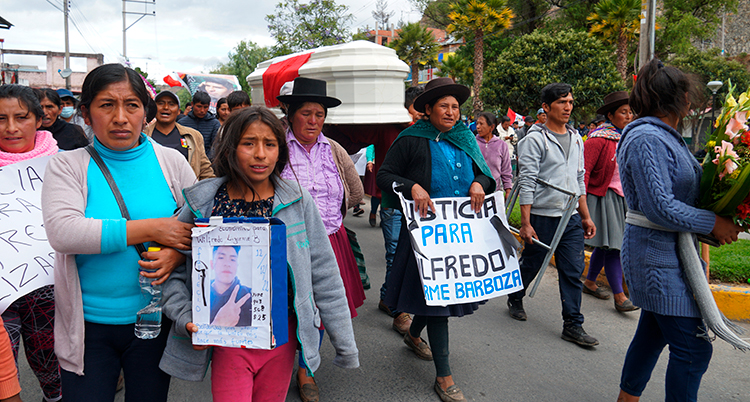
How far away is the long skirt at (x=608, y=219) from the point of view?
4.64 m

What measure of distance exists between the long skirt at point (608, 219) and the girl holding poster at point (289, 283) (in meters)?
3.39

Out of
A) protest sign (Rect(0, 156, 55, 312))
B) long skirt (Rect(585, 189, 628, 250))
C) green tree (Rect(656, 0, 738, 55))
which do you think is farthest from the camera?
green tree (Rect(656, 0, 738, 55))

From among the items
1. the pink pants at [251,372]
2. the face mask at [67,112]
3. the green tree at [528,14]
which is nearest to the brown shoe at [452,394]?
the pink pants at [251,372]

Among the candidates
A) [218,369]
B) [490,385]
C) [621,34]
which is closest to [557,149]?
[490,385]

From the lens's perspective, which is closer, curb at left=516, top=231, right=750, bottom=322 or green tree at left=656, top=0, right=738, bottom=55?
curb at left=516, top=231, right=750, bottom=322

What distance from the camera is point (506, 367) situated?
11.7 ft

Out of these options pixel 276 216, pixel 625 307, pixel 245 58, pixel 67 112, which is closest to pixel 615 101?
pixel 625 307

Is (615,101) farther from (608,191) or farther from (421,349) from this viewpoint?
(421,349)

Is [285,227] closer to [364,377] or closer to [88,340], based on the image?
[88,340]

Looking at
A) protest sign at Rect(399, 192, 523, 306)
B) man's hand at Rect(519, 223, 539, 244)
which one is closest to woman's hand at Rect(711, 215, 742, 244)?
protest sign at Rect(399, 192, 523, 306)

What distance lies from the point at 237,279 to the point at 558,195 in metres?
3.11

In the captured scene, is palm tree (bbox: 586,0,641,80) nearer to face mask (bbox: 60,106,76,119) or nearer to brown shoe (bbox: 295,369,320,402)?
face mask (bbox: 60,106,76,119)

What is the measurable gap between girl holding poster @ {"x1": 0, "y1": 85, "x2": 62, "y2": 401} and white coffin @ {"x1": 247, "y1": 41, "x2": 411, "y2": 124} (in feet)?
6.67

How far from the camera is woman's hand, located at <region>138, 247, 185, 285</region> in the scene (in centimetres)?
173
